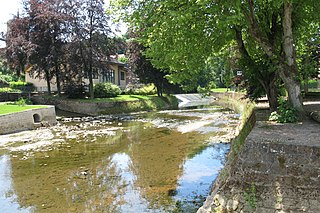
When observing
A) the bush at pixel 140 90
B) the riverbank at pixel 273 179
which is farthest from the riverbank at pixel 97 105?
the riverbank at pixel 273 179

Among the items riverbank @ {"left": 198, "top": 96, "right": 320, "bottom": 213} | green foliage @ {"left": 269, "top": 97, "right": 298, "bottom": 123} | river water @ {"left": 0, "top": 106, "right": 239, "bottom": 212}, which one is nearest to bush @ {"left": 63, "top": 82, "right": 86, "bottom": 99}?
river water @ {"left": 0, "top": 106, "right": 239, "bottom": 212}

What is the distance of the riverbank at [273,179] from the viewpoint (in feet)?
16.9

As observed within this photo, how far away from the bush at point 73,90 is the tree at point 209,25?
1992 cm

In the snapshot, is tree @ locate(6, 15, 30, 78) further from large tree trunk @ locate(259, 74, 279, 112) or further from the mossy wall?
large tree trunk @ locate(259, 74, 279, 112)

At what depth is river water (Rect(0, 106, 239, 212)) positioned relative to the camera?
24.0 ft

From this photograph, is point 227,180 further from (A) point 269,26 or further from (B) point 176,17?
(A) point 269,26

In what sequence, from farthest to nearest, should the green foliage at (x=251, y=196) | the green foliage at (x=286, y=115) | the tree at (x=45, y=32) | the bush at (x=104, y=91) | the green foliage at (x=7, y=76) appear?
1. the green foliage at (x=7, y=76)
2. the bush at (x=104, y=91)
3. the tree at (x=45, y=32)
4. the green foliage at (x=286, y=115)
5. the green foliage at (x=251, y=196)

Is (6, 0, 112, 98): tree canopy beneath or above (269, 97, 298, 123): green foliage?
above

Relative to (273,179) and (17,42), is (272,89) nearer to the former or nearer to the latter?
(273,179)

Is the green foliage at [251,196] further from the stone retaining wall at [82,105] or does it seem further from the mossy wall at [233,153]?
the stone retaining wall at [82,105]

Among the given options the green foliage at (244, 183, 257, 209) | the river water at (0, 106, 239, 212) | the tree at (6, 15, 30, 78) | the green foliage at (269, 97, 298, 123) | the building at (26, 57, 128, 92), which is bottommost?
the river water at (0, 106, 239, 212)

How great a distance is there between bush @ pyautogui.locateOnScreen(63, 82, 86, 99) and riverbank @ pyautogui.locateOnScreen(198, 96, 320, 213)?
85.1 ft

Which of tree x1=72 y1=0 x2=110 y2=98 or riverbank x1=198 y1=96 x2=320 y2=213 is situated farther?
tree x1=72 y1=0 x2=110 y2=98

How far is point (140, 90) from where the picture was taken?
38094 mm
